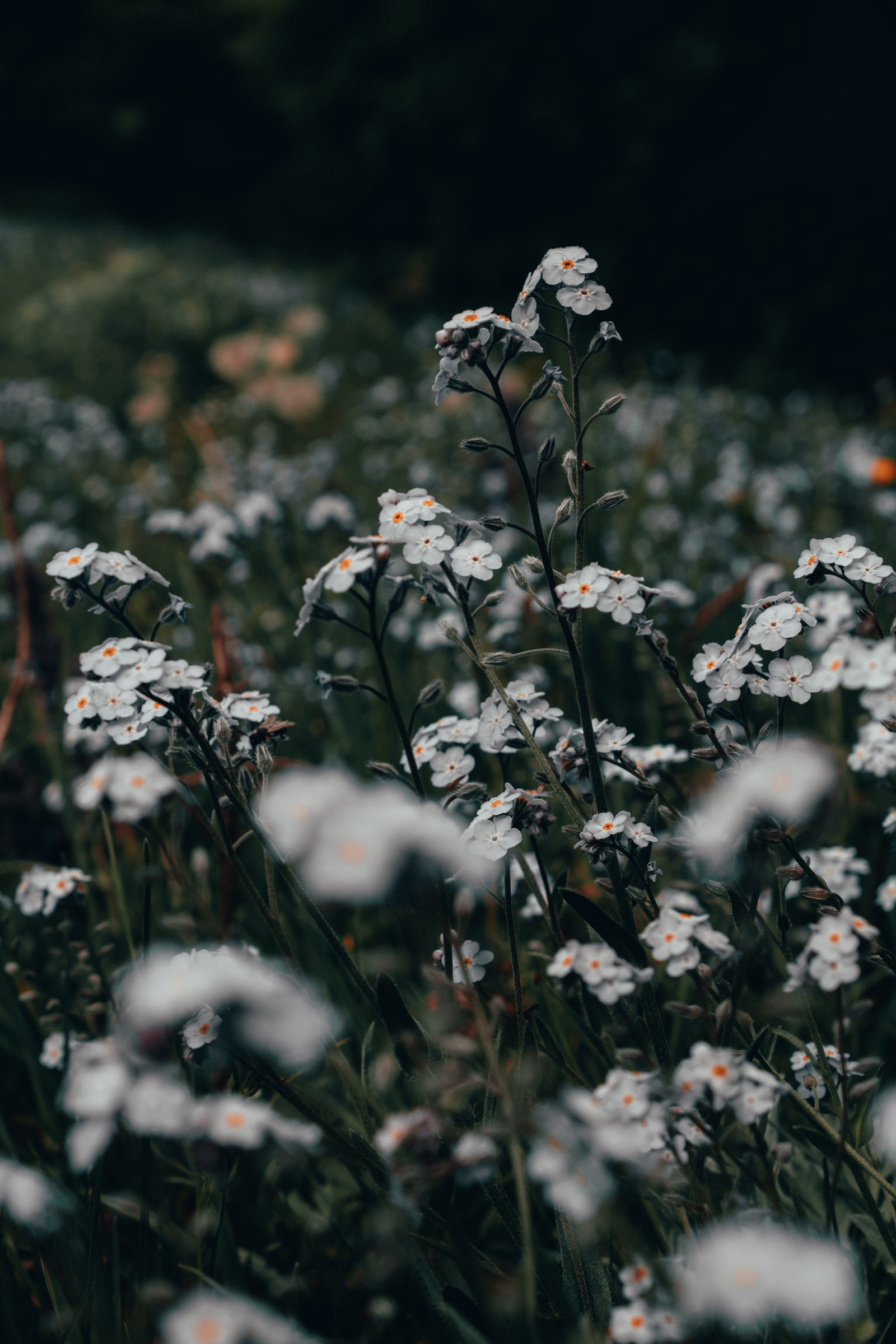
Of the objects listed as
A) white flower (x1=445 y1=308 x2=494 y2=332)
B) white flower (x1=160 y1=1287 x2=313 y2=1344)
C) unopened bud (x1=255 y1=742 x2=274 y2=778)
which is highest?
white flower (x1=445 y1=308 x2=494 y2=332)

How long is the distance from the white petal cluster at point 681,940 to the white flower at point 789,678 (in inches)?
12.2

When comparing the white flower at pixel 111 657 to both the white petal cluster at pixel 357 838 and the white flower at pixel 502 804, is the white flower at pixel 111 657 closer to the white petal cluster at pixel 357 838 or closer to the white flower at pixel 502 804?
the white petal cluster at pixel 357 838

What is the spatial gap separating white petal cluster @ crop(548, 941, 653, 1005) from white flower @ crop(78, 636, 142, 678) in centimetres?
59

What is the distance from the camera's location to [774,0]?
958cm

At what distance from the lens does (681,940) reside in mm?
979

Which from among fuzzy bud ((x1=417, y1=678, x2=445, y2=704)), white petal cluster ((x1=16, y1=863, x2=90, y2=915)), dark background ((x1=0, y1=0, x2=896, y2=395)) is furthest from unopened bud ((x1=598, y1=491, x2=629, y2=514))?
dark background ((x1=0, y1=0, x2=896, y2=395))

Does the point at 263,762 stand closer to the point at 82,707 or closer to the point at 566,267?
the point at 82,707

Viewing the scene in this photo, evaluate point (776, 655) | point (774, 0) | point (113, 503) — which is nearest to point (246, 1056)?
point (776, 655)

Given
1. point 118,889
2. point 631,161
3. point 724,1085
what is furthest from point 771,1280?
point 631,161

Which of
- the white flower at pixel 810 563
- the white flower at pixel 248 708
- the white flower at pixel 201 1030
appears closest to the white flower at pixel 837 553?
the white flower at pixel 810 563

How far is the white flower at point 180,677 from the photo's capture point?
1.08 meters

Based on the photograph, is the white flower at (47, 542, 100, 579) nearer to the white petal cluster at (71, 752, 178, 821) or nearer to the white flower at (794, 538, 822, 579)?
the white petal cluster at (71, 752, 178, 821)

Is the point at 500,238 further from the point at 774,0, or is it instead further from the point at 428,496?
the point at 428,496

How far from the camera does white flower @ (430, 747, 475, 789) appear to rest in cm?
130
